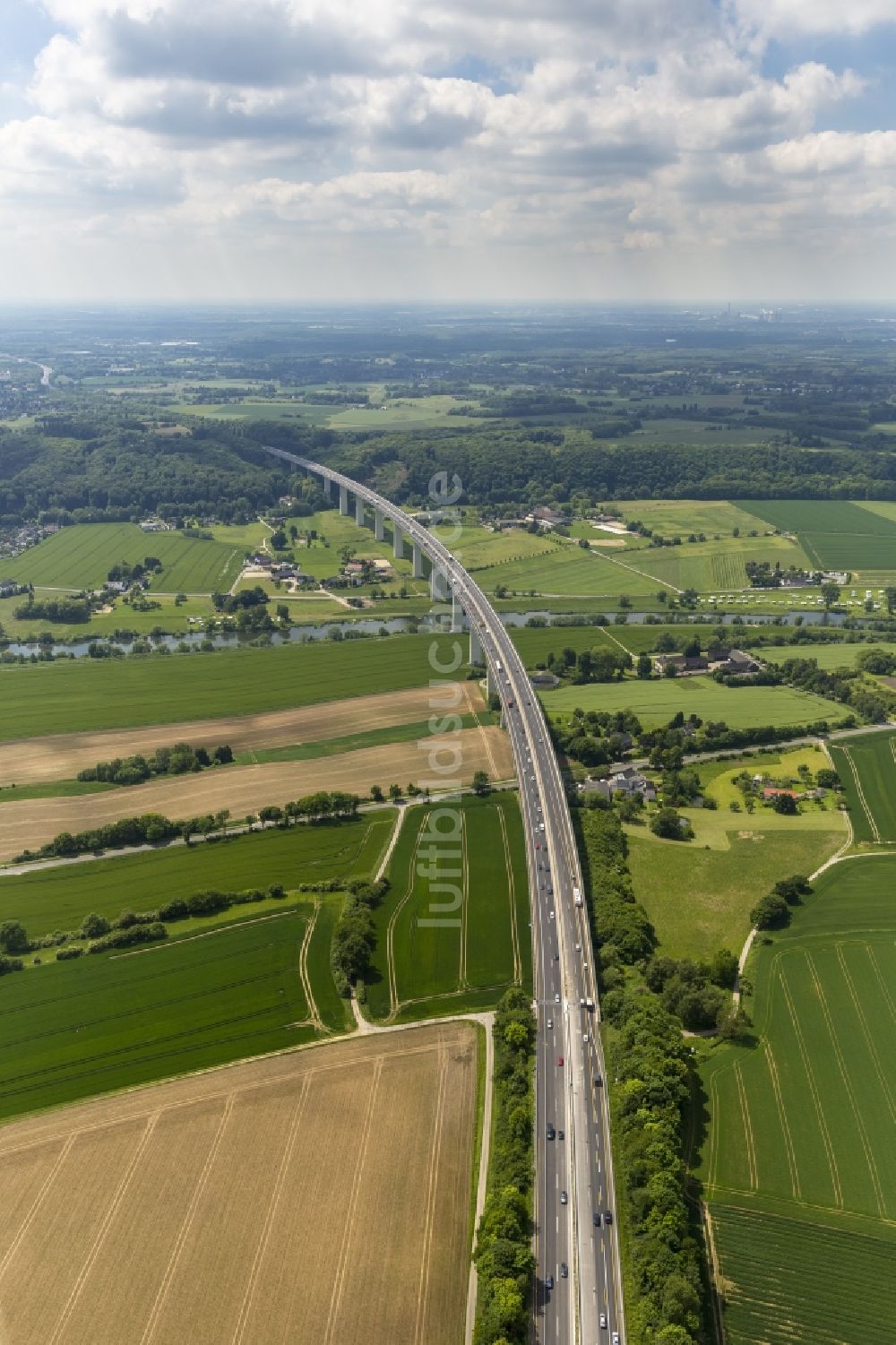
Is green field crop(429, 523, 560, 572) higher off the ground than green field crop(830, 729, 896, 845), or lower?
higher

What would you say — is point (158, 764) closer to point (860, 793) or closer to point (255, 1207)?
point (255, 1207)

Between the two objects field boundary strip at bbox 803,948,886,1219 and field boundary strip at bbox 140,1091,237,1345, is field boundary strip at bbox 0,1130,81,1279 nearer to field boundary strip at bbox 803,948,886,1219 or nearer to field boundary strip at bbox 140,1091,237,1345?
field boundary strip at bbox 140,1091,237,1345

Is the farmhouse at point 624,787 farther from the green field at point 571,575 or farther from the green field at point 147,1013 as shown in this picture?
the green field at point 571,575

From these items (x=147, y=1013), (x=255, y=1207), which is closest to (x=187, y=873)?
(x=147, y=1013)

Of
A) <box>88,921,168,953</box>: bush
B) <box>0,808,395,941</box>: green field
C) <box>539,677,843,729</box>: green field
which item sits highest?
<box>539,677,843,729</box>: green field

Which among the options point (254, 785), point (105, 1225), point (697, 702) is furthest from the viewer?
point (697, 702)

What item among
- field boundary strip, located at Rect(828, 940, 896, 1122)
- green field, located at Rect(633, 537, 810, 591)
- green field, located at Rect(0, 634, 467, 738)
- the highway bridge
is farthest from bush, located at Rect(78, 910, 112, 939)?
green field, located at Rect(633, 537, 810, 591)

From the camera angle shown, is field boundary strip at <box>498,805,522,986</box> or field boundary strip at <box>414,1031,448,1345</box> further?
field boundary strip at <box>498,805,522,986</box>
